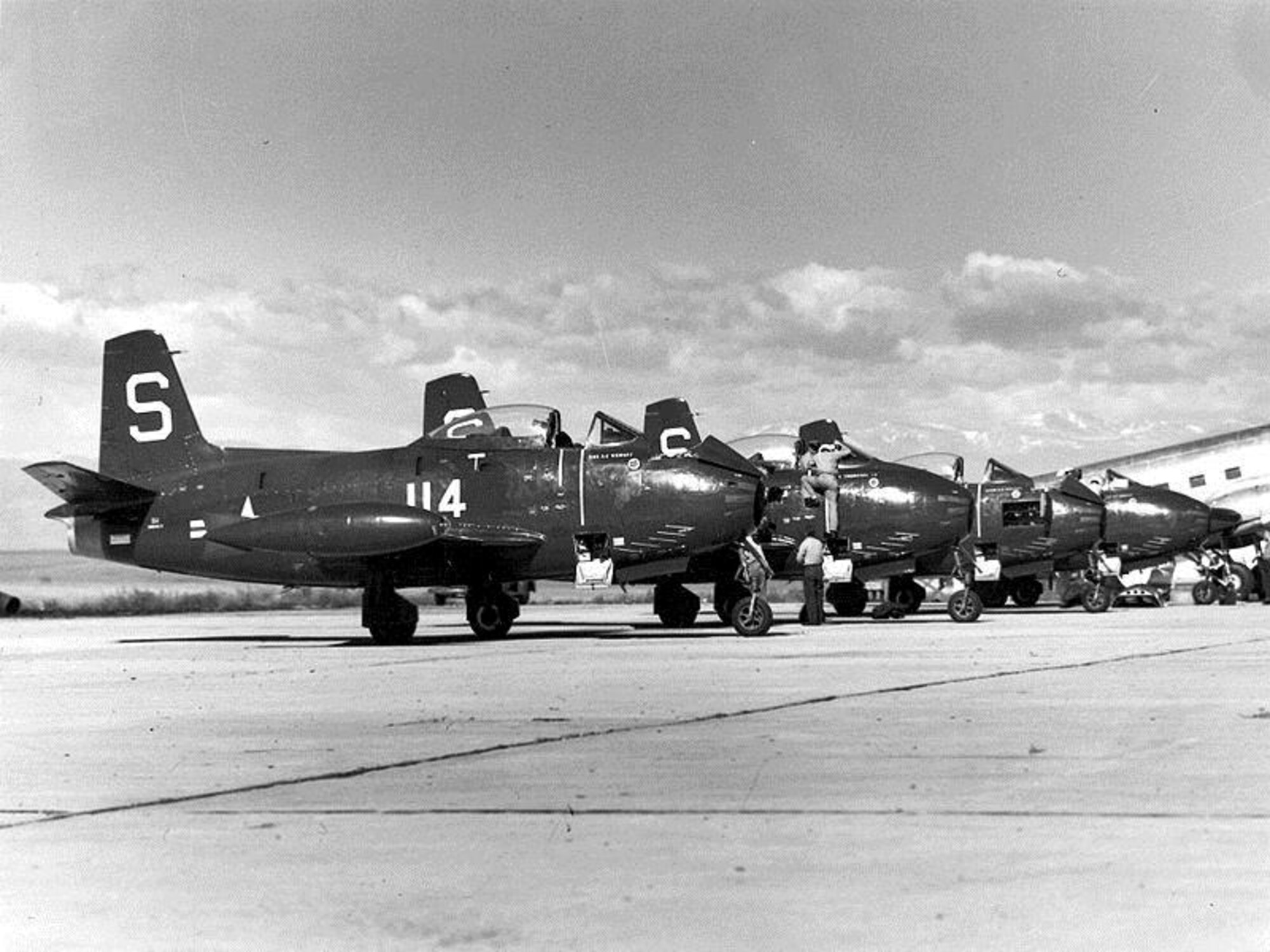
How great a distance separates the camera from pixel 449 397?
83.6 feet

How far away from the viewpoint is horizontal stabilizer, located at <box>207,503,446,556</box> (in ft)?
57.4

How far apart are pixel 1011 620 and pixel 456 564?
966 cm

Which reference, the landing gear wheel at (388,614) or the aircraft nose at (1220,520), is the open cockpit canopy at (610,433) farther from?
the aircraft nose at (1220,520)

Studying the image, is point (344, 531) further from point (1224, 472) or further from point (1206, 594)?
point (1224, 472)

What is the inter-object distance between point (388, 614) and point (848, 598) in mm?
10709

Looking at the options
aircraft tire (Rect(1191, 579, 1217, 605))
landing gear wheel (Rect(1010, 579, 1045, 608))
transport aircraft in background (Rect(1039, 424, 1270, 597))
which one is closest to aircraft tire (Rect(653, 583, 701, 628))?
landing gear wheel (Rect(1010, 579, 1045, 608))

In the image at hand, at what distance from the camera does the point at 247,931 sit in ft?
13.8

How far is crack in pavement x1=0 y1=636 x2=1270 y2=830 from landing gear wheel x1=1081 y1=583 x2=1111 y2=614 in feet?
55.9

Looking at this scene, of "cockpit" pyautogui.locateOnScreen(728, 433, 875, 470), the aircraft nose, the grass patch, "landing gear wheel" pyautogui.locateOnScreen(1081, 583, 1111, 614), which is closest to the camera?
"cockpit" pyautogui.locateOnScreen(728, 433, 875, 470)

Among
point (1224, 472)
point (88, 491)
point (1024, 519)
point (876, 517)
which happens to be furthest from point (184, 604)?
point (1224, 472)

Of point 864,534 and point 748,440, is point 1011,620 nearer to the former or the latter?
point 864,534

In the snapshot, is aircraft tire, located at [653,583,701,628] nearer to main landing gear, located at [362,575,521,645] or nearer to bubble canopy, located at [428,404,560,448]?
bubble canopy, located at [428,404,560,448]

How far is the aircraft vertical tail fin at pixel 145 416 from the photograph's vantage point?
843 inches

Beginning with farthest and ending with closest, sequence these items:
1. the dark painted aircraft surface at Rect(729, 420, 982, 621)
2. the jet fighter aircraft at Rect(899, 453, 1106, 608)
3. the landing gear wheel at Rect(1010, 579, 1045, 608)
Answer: the landing gear wheel at Rect(1010, 579, 1045, 608) < the jet fighter aircraft at Rect(899, 453, 1106, 608) < the dark painted aircraft surface at Rect(729, 420, 982, 621)
